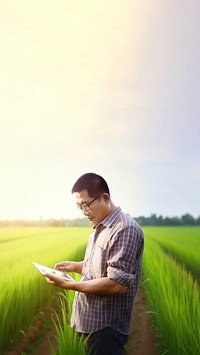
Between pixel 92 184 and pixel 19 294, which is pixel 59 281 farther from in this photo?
pixel 19 294

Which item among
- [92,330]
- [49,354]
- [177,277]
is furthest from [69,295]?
[92,330]

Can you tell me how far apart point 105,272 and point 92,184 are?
0.90 ft

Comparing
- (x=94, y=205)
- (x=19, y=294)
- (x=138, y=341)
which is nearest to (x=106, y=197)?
(x=94, y=205)

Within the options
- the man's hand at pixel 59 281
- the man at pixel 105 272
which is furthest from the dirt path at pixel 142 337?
the man's hand at pixel 59 281

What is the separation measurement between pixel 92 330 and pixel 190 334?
703mm

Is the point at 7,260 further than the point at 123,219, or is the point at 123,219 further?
the point at 7,260

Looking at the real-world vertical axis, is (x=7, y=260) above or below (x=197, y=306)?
above

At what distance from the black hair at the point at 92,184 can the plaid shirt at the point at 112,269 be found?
0.27 feet

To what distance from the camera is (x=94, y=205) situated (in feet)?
5.63

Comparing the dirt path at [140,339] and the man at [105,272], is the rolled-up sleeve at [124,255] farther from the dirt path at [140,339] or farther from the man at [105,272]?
the dirt path at [140,339]

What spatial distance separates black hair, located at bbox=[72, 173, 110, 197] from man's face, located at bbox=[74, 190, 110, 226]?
13 millimetres

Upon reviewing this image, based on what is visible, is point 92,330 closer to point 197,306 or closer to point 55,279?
point 55,279

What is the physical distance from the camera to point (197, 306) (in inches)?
96.0

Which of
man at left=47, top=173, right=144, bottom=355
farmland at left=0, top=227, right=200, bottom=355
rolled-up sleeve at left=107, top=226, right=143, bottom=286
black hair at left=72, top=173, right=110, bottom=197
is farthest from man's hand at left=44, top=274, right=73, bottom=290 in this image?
farmland at left=0, top=227, right=200, bottom=355
